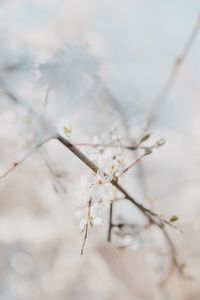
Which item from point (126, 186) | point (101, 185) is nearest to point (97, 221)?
point (101, 185)

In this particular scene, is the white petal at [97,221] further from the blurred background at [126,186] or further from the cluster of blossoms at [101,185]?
the blurred background at [126,186]

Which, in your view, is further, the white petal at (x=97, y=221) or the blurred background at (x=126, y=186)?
the blurred background at (x=126, y=186)

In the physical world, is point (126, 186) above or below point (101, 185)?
above

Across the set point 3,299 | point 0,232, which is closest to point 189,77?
point 0,232

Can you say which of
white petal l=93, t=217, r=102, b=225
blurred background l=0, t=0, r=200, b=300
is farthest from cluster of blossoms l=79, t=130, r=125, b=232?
blurred background l=0, t=0, r=200, b=300

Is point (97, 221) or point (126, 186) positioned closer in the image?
point (97, 221)

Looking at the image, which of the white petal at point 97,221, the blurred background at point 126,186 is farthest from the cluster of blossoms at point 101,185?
the blurred background at point 126,186

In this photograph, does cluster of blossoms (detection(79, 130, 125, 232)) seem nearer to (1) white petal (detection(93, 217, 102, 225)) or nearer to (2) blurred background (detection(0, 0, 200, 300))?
(1) white petal (detection(93, 217, 102, 225))

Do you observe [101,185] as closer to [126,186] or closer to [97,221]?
[97,221]

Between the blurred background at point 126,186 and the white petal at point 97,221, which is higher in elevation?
the blurred background at point 126,186

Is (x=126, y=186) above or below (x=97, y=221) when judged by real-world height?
above

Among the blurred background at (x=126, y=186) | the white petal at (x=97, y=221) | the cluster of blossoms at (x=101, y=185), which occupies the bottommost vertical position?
the white petal at (x=97, y=221)
